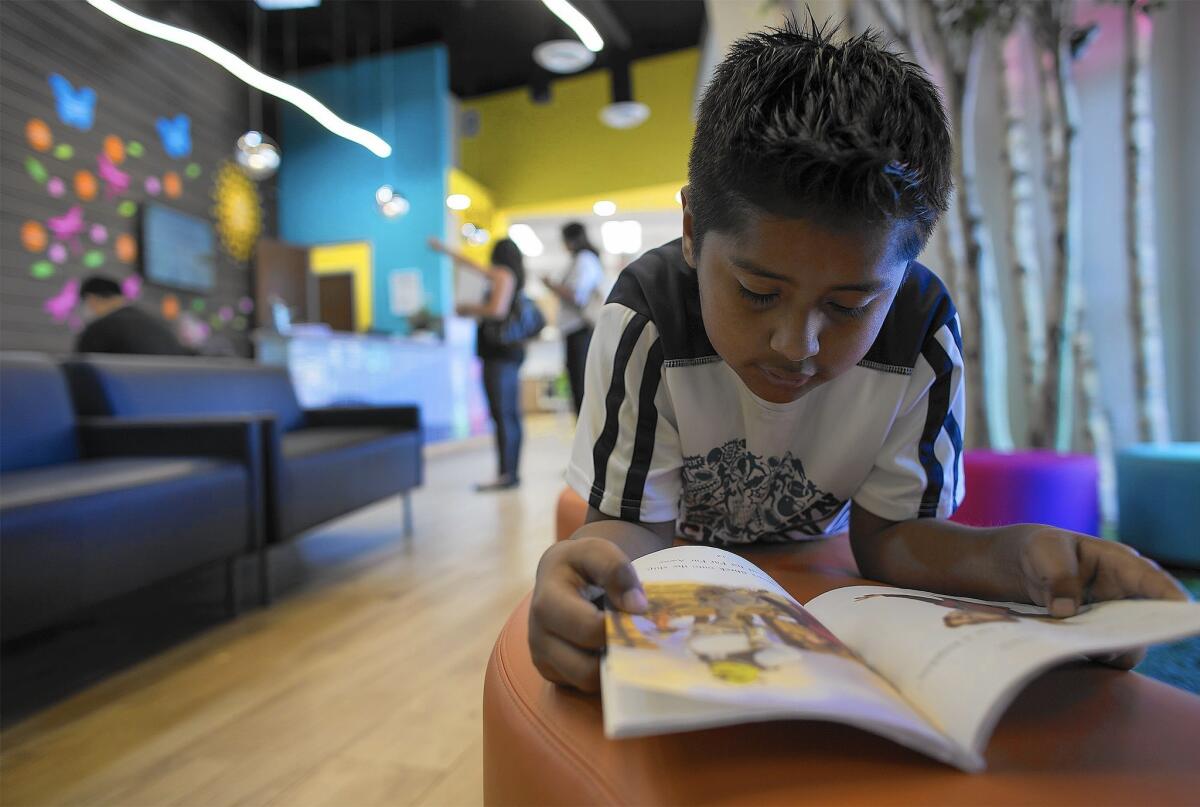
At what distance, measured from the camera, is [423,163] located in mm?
7211

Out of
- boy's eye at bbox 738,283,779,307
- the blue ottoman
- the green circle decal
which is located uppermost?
the green circle decal

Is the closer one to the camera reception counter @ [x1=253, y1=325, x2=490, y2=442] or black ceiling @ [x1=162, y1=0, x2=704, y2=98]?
reception counter @ [x1=253, y1=325, x2=490, y2=442]

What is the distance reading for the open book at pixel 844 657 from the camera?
0.38 m

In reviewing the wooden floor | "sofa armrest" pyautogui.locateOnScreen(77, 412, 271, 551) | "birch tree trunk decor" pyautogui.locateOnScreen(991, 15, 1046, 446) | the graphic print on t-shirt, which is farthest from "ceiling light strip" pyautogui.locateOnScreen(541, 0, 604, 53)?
the graphic print on t-shirt

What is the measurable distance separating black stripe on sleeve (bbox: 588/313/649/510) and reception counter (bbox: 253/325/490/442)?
131 inches

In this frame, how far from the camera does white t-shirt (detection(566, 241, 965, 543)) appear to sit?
77 cm

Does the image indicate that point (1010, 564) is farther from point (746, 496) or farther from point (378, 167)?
point (378, 167)

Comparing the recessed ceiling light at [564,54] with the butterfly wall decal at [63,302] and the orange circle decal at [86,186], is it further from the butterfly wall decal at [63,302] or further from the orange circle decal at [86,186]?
the butterfly wall decal at [63,302]

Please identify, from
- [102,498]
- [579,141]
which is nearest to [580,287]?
[102,498]

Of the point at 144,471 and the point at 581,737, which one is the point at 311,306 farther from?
the point at 581,737

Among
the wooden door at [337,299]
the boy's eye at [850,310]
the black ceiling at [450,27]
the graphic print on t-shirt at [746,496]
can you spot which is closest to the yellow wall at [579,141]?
the black ceiling at [450,27]

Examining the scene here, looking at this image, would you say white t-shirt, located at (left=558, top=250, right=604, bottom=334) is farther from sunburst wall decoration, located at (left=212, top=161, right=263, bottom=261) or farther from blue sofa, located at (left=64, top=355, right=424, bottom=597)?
sunburst wall decoration, located at (left=212, top=161, right=263, bottom=261)

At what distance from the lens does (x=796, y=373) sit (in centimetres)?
62

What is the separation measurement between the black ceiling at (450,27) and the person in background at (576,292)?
11.0 ft
